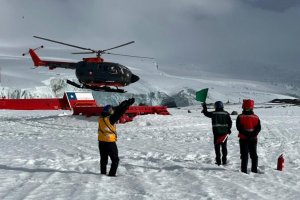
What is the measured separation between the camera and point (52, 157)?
1159 centimetres

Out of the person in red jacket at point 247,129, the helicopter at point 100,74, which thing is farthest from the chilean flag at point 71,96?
the person in red jacket at point 247,129

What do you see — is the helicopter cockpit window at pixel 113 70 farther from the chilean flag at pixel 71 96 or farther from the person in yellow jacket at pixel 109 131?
the person in yellow jacket at pixel 109 131

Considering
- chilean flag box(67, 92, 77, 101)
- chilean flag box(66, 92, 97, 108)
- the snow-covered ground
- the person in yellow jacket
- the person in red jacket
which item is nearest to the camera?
the snow-covered ground

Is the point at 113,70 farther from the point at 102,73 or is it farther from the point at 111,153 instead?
the point at 111,153

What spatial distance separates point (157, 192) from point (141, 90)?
79989mm

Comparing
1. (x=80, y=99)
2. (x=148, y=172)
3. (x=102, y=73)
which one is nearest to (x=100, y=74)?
(x=102, y=73)

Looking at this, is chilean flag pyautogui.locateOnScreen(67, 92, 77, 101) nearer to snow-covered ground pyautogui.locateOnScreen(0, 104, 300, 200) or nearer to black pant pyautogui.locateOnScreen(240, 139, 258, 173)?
snow-covered ground pyautogui.locateOnScreen(0, 104, 300, 200)

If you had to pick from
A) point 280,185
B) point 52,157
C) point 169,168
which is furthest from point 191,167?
point 52,157

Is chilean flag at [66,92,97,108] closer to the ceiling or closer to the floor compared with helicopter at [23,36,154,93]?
closer to the floor

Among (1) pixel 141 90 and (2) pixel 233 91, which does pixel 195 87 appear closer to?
(2) pixel 233 91

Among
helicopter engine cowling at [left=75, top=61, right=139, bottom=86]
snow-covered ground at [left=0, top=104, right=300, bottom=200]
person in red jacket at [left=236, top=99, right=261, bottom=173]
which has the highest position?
helicopter engine cowling at [left=75, top=61, right=139, bottom=86]

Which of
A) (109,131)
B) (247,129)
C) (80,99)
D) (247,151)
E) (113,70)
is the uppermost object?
(113,70)

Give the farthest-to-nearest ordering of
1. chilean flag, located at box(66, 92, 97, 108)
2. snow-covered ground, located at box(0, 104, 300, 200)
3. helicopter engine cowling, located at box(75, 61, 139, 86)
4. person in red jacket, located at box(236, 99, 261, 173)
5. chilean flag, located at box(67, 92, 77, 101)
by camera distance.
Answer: chilean flag, located at box(67, 92, 77, 101)
chilean flag, located at box(66, 92, 97, 108)
helicopter engine cowling, located at box(75, 61, 139, 86)
person in red jacket, located at box(236, 99, 261, 173)
snow-covered ground, located at box(0, 104, 300, 200)

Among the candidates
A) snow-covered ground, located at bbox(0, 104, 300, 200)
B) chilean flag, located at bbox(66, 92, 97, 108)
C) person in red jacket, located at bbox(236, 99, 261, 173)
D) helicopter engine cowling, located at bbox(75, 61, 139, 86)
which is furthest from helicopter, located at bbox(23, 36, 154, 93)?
person in red jacket, located at bbox(236, 99, 261, 173)
